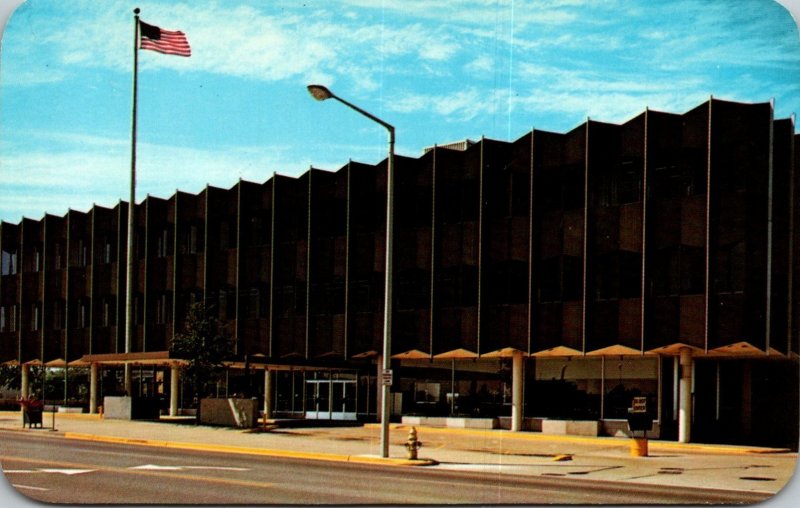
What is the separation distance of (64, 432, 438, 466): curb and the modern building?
2.85 m

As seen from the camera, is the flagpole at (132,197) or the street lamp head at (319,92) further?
the street lamp head at (319,92)

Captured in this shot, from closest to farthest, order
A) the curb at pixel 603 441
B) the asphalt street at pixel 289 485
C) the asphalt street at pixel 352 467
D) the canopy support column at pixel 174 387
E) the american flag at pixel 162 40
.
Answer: the asphalt street at pixel 289 485, the asphalt street at pixel 352 467, the american flag at pixel 162 40, the curb at pixel 603 441, the canopy support column at pixel 174 387

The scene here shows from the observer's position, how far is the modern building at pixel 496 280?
33625 mm

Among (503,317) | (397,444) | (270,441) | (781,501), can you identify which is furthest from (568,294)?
(781,501)

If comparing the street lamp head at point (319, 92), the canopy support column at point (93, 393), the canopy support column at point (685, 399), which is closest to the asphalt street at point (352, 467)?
the canopy support column at point (93, 393)

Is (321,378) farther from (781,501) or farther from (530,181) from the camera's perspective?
(781,501)

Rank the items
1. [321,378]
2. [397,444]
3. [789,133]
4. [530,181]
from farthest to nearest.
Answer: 1. [321,378]
2. [530,181]
3. [397,444]
4. [789,133]

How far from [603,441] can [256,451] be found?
495 inches

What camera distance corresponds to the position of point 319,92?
26.1m

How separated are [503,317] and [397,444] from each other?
8672 mm

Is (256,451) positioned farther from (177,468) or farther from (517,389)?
(517,389)

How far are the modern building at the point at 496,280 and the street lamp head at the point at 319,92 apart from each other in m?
7.84

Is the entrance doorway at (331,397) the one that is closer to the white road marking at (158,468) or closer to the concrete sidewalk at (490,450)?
the concrete sidewalk at (490,450)

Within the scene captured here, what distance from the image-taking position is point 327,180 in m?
46.8
